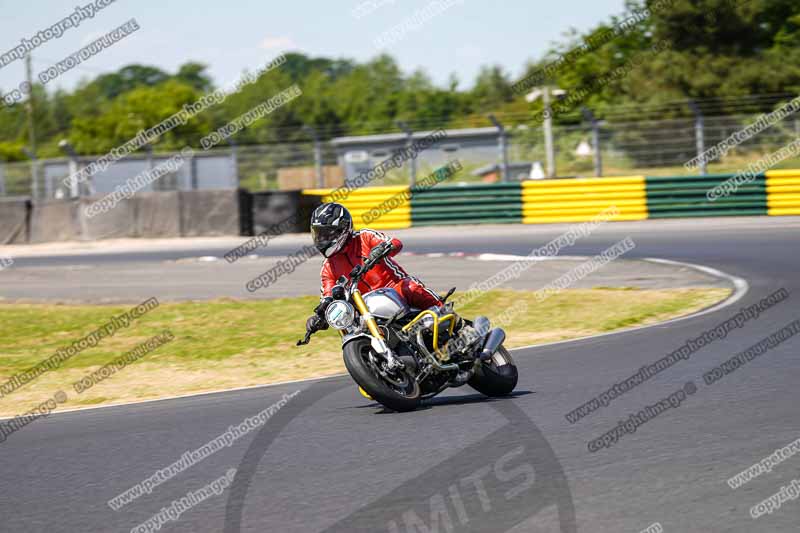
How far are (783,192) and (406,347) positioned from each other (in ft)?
60.5

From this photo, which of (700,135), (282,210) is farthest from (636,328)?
(282,210)

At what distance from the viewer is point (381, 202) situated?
27.5m

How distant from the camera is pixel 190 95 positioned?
318 feet

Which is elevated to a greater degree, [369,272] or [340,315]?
[369,272]

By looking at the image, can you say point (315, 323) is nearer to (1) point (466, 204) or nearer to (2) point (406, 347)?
(2) point (406, 347)

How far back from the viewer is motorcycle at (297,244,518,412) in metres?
7.38

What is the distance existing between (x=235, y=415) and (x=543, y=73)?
21790mm

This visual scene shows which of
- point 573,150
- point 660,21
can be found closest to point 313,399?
point 573,150

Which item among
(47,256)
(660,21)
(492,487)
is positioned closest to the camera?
(492,487)

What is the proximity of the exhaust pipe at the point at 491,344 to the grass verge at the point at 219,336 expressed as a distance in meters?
2.87

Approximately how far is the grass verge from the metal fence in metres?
12.1

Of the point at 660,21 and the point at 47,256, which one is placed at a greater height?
the point at 660,21

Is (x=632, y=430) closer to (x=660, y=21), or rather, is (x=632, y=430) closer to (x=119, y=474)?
(x=119, y=474)

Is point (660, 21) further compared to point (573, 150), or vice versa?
point (660, 21)
